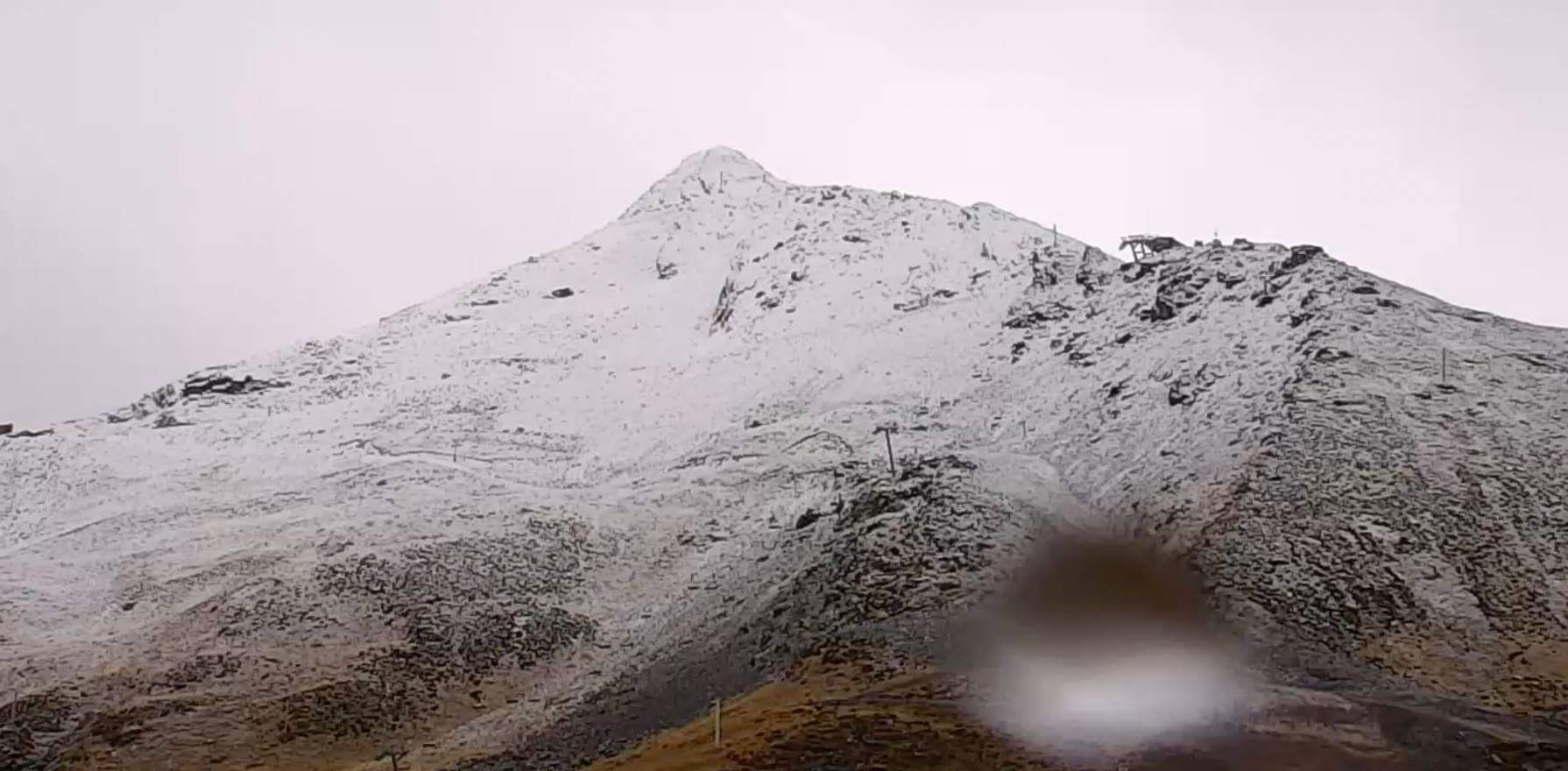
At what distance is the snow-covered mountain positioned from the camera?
4666 cm

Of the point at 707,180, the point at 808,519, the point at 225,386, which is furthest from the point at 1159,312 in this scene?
the point at 707,180

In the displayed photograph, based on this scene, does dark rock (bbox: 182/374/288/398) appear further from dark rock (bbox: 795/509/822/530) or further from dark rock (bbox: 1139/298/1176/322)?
dark rock (bbox: 1139/298/1176/322)

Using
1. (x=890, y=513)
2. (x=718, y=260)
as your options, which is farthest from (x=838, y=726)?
(x=718, y=260)

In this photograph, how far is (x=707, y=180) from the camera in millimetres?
155625

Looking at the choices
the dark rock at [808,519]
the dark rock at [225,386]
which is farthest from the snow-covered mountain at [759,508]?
the dark rock at [225,386]

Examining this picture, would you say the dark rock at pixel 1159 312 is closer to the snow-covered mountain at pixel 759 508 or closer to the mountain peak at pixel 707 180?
the snow-covered mountain at pixel 759 508

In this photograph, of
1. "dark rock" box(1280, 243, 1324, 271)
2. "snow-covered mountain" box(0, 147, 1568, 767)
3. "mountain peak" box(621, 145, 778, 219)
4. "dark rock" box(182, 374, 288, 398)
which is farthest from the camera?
"mountain peak" box(621, 145, 778, 219)

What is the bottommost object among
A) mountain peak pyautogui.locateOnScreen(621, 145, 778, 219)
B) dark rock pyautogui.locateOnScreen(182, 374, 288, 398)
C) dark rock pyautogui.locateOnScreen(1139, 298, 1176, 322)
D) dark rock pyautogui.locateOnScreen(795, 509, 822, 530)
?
dark rock pyautogui.locateOnScreen(795, 509, 822, 530)

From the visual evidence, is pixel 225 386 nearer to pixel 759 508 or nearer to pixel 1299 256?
pixel 759 508

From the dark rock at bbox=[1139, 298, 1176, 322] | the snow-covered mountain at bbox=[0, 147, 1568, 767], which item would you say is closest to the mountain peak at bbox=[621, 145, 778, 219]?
the snow-covered mountain at bbox=[0, 147, 1568, 767]

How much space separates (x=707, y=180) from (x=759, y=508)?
94101mm

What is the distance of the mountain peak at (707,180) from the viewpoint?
151 meters

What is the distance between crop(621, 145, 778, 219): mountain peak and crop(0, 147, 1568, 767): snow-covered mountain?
50596 mm

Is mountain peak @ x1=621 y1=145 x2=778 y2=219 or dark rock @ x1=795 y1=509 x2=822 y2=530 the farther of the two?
mountain peak @ x1=621 y1=145 x2=778 y2=219
